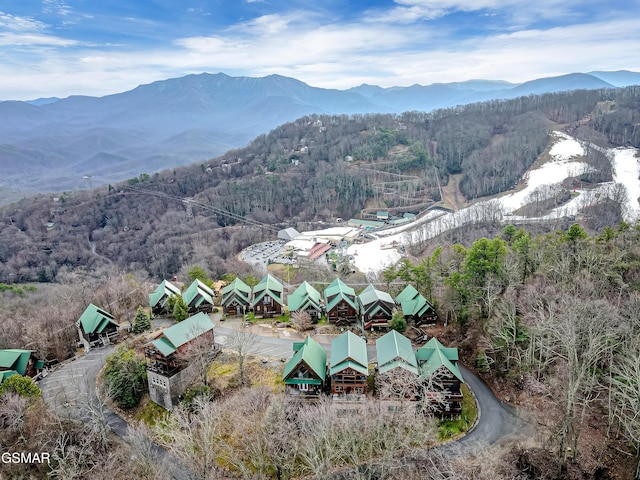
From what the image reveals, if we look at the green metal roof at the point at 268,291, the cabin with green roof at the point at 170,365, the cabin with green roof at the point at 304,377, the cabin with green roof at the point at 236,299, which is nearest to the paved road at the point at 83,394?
the cabin with green roof at the point at 170,365

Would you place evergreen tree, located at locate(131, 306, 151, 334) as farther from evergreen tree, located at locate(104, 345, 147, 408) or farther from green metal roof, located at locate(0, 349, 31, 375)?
green metal roof, located at locate(0, 349, 31, 375)

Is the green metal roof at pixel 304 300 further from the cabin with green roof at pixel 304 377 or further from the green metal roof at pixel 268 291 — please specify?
the cabin with green roof at pixel 304 377

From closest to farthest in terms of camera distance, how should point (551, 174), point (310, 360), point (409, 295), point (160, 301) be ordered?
point (310, 360), point (409, 295), point (160, 301), point (551, 174)

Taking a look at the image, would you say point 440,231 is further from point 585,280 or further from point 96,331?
point 96,331

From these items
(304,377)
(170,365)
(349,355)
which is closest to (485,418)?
(349,355)

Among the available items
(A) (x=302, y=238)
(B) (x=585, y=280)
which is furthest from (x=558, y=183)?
(B) (x=585, y=280)

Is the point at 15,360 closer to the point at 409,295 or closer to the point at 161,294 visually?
the point at 161,294
